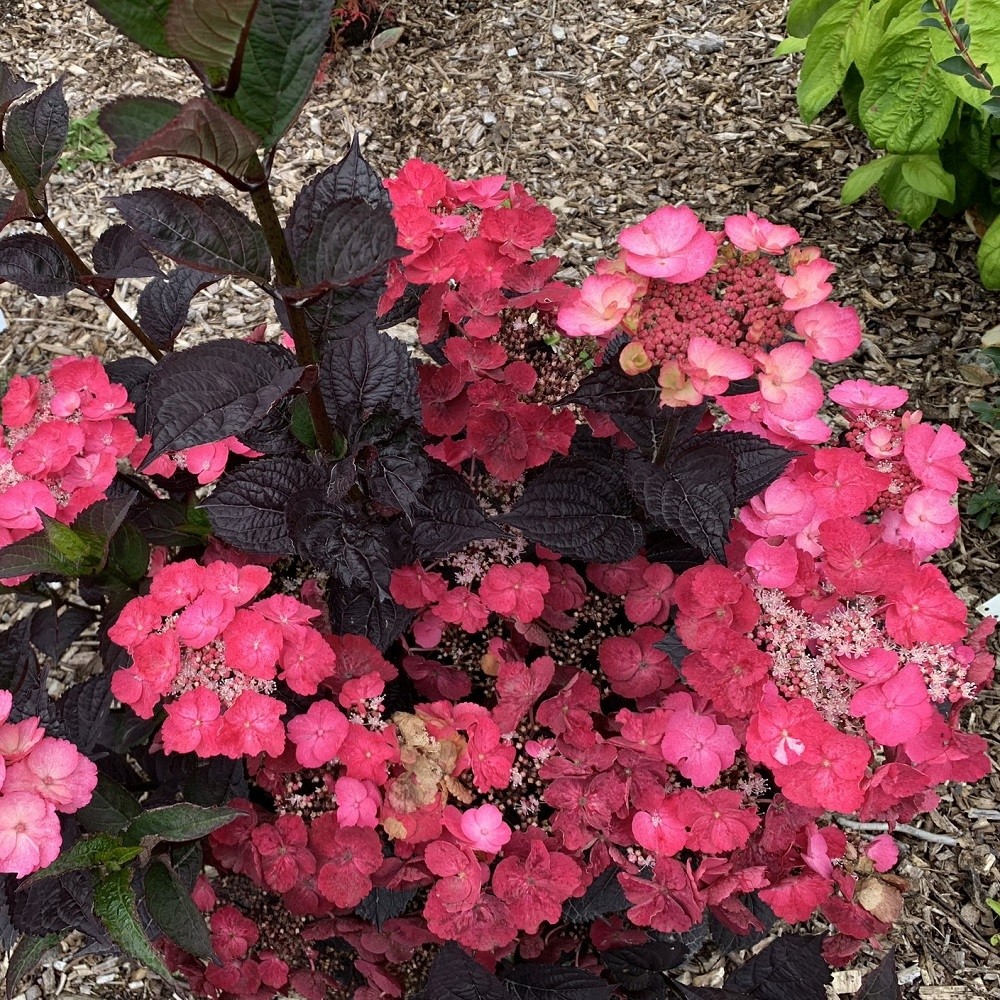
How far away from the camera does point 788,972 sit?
1.45 metres

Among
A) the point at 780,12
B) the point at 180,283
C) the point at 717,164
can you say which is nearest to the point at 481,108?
the point at 717,164

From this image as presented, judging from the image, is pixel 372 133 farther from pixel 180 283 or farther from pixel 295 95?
pixel 295 95

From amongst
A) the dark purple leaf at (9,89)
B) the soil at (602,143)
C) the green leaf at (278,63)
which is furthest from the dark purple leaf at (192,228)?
the soil at (602,143)

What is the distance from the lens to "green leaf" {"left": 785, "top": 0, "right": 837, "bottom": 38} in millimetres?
2398

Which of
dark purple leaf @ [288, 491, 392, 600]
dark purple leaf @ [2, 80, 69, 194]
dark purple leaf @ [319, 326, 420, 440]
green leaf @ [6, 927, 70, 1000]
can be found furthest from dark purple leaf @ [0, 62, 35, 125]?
green leaf @ [6, 927, 70, 1000]

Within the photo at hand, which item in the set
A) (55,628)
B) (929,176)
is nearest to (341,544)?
(55,628)

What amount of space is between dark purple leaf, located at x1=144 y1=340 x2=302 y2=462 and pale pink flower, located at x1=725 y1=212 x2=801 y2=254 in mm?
578

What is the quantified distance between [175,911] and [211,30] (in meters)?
1.06

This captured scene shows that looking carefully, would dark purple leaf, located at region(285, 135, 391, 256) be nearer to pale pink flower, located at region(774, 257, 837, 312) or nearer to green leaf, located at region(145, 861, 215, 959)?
pale pink flower, located at region(774, 257, 837, 312)

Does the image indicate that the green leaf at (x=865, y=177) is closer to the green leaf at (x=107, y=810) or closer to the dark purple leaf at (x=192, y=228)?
the dark purple leaf at (x=192, y=228)

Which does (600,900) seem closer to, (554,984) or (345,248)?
(554,984)

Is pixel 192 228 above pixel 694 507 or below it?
Result: above

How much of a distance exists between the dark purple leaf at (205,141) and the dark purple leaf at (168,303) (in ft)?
2.48

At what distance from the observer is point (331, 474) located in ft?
4.04
